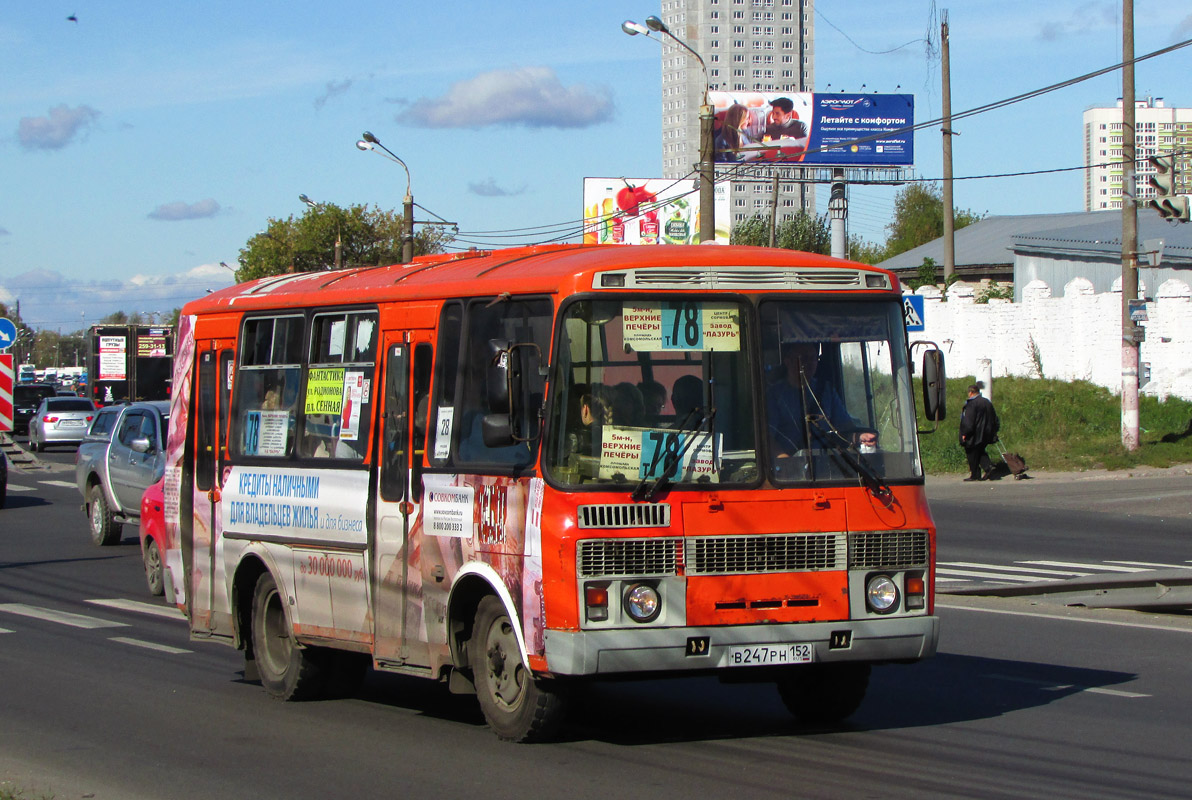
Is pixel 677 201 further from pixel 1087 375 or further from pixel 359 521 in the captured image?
pixel 359 521

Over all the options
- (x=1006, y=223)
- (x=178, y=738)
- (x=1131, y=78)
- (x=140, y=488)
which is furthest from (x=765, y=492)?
(x=1006, y=223)

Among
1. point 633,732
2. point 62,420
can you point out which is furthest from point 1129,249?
point 62,420

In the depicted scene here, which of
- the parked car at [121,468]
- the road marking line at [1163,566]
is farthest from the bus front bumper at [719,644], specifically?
the parked car at [121,468]

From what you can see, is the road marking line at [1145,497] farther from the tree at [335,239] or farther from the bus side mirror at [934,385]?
the tree at [335,239]

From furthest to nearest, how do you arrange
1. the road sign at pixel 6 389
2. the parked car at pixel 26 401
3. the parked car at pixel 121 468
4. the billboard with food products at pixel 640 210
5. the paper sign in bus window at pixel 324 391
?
the billboard with food products at pixel 640 210, the parked car at pixel 26 401, the road sign at pixel 6 389, the parked car at pixel 121 468, the paper sign in bus window at pixel 324 391

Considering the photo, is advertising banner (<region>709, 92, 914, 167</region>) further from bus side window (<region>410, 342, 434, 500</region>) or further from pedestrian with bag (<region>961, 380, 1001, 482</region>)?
bus side window (<region>410, 342, 434, 500</region>)

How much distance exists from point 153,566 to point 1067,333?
2717 centimetres

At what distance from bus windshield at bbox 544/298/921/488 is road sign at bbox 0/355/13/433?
2089 cm

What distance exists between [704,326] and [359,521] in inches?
98.4

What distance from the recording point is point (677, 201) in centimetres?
6606

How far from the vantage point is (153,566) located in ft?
48.4

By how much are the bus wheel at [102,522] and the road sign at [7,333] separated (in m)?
8.43

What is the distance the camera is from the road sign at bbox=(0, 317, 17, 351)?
2746 centimetres

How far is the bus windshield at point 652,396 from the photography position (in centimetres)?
741
